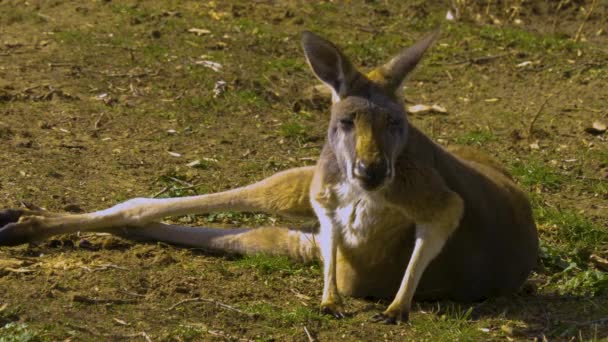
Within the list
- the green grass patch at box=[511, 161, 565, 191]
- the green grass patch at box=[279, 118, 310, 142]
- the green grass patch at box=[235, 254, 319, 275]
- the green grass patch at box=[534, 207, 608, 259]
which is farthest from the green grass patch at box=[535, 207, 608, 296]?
the green grass patch at box=[279, 118, 310, 142]

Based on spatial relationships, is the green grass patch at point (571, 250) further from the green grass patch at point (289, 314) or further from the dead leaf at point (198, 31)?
the dead leaf at point (198, 31)

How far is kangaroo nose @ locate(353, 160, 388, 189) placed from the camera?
16.0 ft

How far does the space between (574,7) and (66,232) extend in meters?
7.36

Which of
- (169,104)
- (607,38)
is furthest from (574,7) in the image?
(169,104)

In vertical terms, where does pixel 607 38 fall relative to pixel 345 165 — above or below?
below

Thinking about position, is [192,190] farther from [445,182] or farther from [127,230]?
[445,182]

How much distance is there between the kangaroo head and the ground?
0.77m

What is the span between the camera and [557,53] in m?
10.4

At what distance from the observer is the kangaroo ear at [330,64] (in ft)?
17.5

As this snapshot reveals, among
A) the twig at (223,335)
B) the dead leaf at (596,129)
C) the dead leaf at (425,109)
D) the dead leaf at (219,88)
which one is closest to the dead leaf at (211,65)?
the dead leaf at (219,88)

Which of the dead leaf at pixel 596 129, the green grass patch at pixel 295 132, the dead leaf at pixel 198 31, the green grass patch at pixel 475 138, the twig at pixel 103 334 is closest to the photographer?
the twig at pixel 103 334

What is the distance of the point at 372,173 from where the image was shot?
192 inches

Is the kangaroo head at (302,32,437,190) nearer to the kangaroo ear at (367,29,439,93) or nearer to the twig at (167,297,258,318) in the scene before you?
the kangaroo ear at (367,29,439,93)

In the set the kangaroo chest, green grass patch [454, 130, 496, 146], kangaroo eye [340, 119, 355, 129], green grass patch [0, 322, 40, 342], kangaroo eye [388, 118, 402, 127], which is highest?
kangaroo eye [388, 118, 402, 127]
